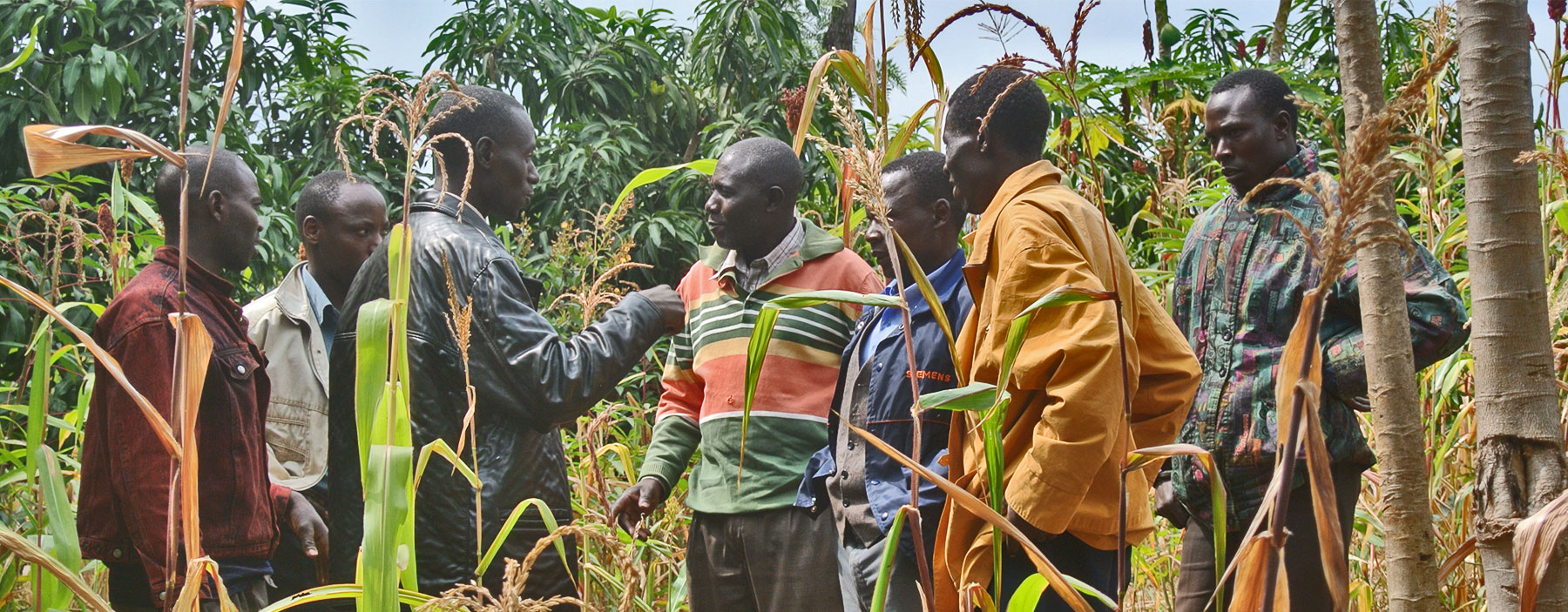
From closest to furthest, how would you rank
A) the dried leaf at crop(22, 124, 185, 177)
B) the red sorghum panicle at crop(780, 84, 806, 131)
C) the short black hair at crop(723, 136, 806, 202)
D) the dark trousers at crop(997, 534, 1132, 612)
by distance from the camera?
the dried leaf at crop(22, 124, 185, 177) < the dark trousers at crop(997, 534, 1132, 612) < the red sorghum panicle at crop(780, 84, 806, 131) < the short black hair at crop(723, 136, 806, 202)

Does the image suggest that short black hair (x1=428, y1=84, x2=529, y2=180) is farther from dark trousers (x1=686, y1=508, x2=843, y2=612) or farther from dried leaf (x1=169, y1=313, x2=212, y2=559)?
dried leaf (x1=169, y1=313, x2=212, y2=559)

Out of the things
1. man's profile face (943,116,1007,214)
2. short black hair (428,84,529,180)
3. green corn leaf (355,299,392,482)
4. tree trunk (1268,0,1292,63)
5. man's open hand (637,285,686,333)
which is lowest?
green corn leaf (355,299,392,482)

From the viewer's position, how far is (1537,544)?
0.92 metres

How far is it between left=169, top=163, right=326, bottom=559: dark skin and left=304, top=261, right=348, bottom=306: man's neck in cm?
81

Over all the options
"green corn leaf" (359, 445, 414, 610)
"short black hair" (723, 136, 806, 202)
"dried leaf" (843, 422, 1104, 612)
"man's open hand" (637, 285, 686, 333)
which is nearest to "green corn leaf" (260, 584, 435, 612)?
"green corn leaf" (359, 445, 414, 610)

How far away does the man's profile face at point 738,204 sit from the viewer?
276cm

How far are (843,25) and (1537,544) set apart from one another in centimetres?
645

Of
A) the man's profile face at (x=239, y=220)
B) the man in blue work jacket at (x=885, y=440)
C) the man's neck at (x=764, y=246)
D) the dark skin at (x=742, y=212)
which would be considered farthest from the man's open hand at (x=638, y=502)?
the man's profile face at (x=239, y=220)

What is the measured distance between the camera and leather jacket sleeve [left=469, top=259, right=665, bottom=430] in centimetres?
234

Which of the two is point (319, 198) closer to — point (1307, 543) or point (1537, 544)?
point (1307, 543)

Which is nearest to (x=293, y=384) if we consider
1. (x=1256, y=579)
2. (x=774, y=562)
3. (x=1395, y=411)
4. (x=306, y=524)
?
(x=306, y=524)

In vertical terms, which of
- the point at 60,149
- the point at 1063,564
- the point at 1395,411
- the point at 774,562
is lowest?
the point at 774,562

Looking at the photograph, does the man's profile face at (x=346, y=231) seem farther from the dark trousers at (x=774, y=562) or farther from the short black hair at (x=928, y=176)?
the short black hair at (x=928, y=176)

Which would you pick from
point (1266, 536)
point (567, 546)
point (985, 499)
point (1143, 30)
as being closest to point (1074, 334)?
point (985, 499)
